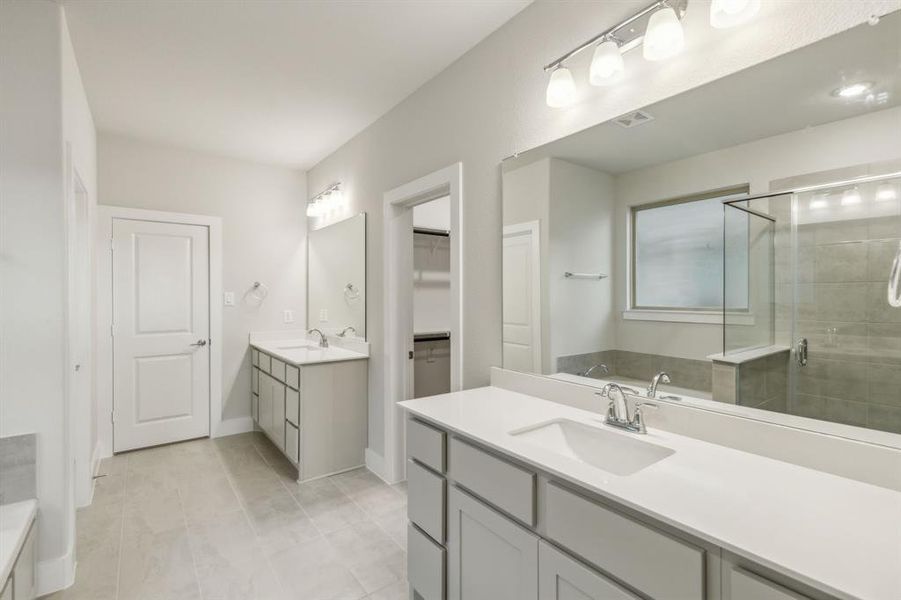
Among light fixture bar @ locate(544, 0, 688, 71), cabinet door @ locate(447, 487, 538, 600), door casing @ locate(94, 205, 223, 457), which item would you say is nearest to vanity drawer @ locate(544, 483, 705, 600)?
cabinet door @ locate(447, 487, 538, 600)

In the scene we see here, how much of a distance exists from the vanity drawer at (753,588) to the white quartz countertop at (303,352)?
2.61 metres

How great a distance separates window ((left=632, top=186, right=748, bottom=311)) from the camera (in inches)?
51.1

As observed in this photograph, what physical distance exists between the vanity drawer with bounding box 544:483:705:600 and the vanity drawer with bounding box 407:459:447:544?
20.7 inches

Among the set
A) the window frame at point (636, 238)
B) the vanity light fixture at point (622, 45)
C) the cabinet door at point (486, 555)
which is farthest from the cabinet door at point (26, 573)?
the vanity light fixture at point (622, 45)

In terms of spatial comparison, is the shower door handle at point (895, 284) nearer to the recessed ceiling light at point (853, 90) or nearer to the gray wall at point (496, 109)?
the recessed ceiling light at point (853, 90)

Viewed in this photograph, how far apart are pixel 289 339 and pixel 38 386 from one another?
2428mm

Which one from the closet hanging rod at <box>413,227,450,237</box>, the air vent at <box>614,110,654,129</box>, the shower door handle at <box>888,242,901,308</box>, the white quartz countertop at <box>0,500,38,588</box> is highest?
the air vent at <box>614,110,654,129</box>

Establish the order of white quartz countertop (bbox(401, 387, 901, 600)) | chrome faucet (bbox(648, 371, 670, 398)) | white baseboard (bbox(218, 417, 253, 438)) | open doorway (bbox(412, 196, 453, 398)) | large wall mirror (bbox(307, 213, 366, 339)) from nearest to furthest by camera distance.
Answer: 1. white quartz countertop (bbox(401, 387, 901, 600))
2. chrome faucet (bbox(648, 371, 670, 398))
3. large wall mirror (bbox(307, 213, 366, 339))
4. open doorway (bbox(412, 196, 453, 398))
5. white baseboard (bbox(218, 417, 253, 438))

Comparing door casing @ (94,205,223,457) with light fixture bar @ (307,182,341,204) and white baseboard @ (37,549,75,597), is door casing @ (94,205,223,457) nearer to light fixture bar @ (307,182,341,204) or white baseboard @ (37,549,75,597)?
light fixture bar @ (307,182,341,204)

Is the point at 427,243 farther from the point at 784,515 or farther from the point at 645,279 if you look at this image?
the point at 784,515

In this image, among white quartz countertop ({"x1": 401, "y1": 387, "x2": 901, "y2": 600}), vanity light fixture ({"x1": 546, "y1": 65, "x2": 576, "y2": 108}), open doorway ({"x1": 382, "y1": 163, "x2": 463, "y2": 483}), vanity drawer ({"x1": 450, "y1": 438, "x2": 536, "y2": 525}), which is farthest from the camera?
open doorway ({"x1": 382, "y1": 163, "x2": 463, "y2": 483})

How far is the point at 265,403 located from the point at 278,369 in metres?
0.52

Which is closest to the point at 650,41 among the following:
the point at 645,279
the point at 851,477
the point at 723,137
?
the point at 723,137

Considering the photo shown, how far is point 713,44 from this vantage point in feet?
4.26
